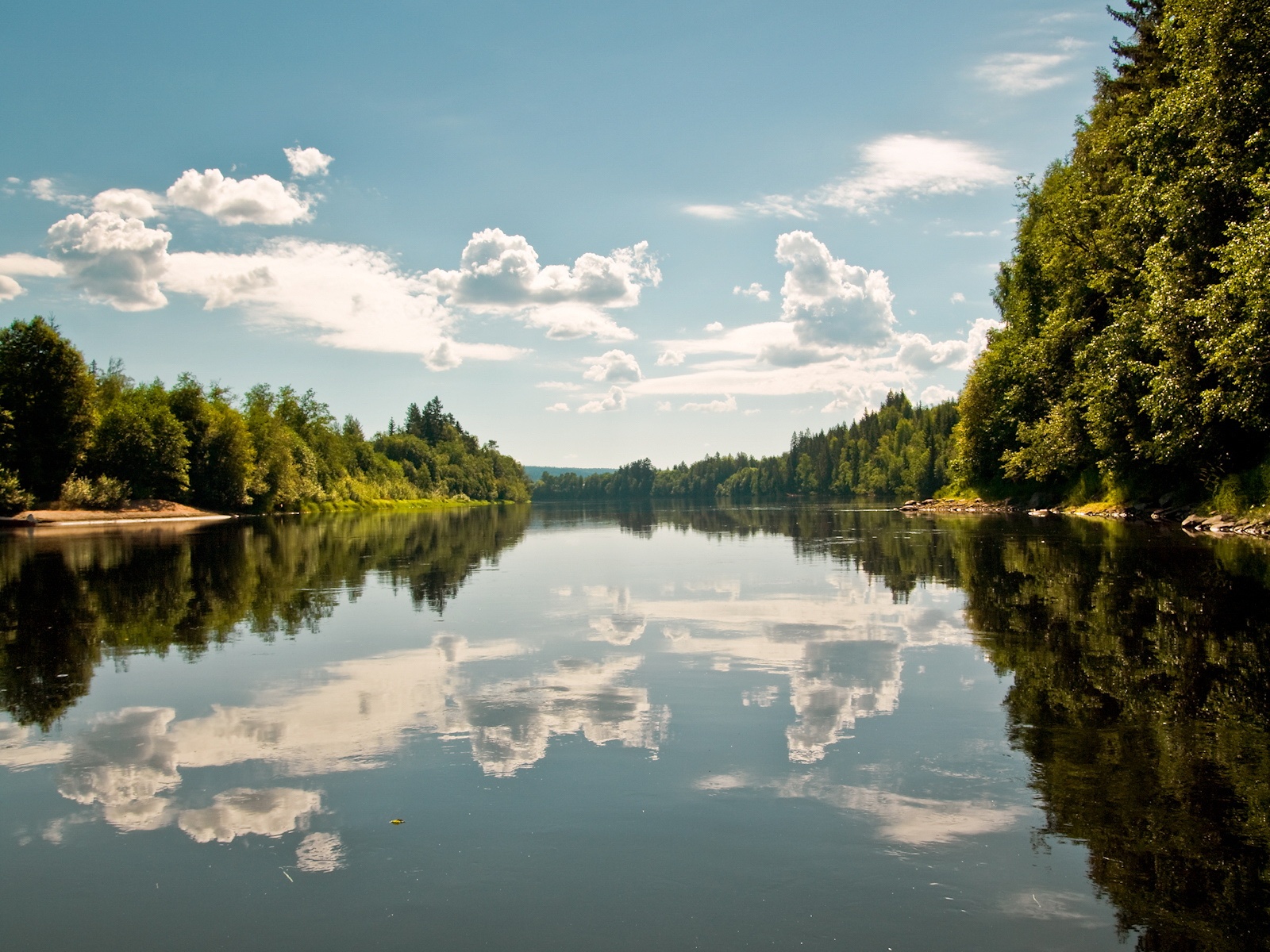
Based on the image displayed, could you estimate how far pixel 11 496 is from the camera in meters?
65.0

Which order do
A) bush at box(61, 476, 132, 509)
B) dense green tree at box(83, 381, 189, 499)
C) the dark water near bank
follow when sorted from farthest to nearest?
dense green tree at box(83, 381, 189, 499)
bush at box(61, 476, 132, 509)
the dark water near bank

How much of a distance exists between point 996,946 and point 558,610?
1389 cm

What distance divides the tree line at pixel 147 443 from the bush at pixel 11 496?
0.09 meters

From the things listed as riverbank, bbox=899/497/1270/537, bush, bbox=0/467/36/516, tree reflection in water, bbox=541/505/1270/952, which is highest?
bush, bbox=0/467/36/516

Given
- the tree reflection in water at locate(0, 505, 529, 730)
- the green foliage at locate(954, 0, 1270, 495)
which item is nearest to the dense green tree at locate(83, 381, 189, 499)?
→ the tree reflection in water at locate(0, 505, 529, 730)

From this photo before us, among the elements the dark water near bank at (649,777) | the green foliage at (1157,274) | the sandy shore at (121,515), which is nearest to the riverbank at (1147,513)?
the green foliage at (1157,274)

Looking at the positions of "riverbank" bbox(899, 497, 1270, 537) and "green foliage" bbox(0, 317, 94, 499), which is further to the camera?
"green foliage" bbox(0, 317, 94, 499)

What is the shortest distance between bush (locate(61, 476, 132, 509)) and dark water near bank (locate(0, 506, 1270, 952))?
6386 centimetres

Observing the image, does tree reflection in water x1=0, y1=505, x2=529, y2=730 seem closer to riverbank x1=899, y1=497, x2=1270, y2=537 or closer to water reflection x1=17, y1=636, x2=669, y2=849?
water reflection x1=17, y1=636, x2=669, y2=849

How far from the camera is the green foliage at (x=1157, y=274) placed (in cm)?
2872

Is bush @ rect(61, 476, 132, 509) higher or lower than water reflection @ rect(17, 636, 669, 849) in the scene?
higher

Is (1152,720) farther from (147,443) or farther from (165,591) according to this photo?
(147,443)

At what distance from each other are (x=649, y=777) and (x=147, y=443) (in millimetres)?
85230

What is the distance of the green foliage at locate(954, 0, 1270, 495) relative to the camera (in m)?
28.7
